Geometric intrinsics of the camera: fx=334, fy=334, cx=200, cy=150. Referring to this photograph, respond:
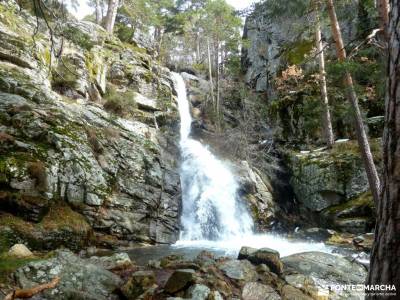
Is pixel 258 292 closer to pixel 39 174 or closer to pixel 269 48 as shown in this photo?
pixel 39 174

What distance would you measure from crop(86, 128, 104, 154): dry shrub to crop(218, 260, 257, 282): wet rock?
647 cm

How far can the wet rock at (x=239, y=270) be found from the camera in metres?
5.99

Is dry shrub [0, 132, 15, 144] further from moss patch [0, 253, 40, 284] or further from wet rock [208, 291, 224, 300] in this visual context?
wet rock [208, 291, 224, 300]

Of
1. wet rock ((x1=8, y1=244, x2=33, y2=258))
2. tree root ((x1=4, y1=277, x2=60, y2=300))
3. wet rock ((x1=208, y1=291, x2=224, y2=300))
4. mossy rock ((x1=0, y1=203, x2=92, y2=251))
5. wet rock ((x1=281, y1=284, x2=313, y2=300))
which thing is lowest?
wet rock ((x1=281, y1=284, x2=313, y2=300))

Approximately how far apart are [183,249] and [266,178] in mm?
8393

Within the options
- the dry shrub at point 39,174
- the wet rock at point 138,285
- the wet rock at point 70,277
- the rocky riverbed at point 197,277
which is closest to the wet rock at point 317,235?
the rocky riverbed at point 197,277

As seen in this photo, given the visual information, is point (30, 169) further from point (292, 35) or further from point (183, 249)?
point (292, 35)

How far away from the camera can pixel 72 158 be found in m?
9.76

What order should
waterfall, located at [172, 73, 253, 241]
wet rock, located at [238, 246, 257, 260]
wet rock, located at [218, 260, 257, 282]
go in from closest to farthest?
1. wet rock, located at [218, 260, 257, 282]
2. wet rock, located at [238, 246, 257, 260]
3. waterfall, located at [172, 73, 253, 241]

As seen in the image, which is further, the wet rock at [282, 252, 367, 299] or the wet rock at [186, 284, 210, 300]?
the wet rock at [282, 252, 367, 299]

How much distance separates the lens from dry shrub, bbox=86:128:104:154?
11112 mm

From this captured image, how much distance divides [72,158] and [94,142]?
159 cm

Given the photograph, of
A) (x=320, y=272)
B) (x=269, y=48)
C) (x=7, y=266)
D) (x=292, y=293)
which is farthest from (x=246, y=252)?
(x=269, y=48)

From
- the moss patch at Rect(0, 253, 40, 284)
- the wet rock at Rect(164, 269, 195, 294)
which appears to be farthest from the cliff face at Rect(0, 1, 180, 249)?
the wet rock at Rect(164, 269, 195, 294)
